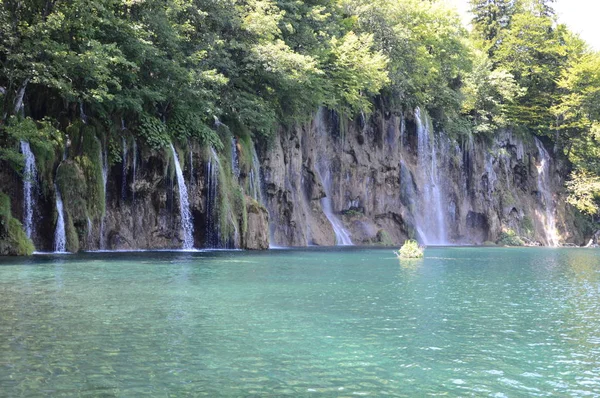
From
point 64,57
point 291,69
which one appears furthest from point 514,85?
point 64,57

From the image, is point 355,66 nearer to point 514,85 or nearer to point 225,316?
point 514,85

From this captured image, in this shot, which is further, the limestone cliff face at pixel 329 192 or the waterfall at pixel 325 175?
the waterfall at pixel 325 175

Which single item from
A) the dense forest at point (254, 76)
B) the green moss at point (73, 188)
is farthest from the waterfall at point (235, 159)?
the green moss at point (73, 188)

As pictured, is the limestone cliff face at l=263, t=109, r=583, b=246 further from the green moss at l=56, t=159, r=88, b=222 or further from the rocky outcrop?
the green moss at l=56, t=159, r=88, b=222

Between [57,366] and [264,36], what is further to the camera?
[264,36]

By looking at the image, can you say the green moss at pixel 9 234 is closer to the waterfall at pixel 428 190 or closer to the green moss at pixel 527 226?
the waterfall at pixel 428 190

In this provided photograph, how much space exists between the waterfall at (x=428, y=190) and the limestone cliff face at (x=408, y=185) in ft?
0.27

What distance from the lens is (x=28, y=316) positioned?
31.2 ft

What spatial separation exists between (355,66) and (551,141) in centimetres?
3238

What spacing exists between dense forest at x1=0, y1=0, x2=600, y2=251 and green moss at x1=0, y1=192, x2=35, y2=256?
0.05 m

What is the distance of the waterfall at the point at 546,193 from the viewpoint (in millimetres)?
58719

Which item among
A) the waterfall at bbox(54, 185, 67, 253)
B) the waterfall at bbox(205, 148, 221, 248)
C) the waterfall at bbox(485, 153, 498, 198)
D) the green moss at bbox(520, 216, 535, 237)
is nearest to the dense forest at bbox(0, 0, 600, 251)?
the waterfall at bbox(54, 185, 67, 253)

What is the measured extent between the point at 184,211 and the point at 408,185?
25155mm

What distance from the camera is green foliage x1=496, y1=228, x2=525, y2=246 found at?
53406 mm
